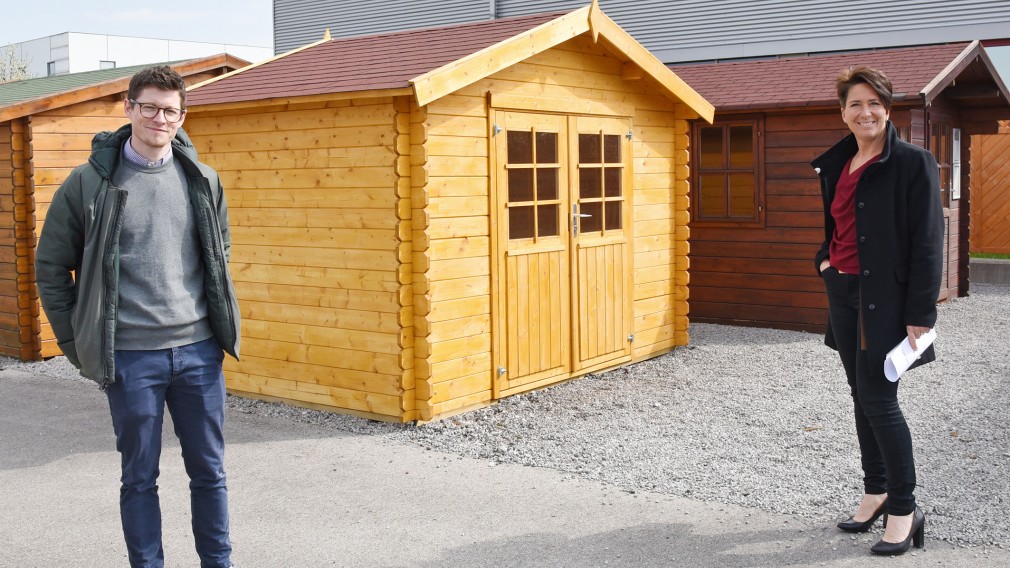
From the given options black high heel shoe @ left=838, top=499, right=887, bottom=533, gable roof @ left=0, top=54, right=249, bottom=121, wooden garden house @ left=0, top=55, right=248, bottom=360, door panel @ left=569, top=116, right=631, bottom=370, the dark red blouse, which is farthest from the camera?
wooden garden house @ left=0, top=55, right=248, bottom=360

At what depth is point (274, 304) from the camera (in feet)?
27.4

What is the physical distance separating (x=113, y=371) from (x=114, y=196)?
0.64 m

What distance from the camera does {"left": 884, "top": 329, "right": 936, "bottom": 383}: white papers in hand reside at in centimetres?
468

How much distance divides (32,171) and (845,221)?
27.3ft

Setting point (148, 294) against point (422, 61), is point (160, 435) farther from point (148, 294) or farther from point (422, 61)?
point (422, 61)

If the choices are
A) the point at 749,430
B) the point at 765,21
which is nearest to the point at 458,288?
the point at 749,430

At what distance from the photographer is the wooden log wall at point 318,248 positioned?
7.55 metres

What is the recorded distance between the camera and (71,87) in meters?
11.9

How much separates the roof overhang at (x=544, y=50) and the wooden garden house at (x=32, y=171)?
5003 mm

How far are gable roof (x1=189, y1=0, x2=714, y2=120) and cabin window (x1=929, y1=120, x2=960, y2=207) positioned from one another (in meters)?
4.86

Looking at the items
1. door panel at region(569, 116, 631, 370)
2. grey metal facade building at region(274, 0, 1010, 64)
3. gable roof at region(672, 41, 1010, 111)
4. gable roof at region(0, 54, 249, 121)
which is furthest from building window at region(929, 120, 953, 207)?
gable roof at region(0, 54, 249, 121)

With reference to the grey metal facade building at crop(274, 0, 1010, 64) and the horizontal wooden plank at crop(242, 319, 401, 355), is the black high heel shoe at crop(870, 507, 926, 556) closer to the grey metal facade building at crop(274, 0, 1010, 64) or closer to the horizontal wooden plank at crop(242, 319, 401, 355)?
the horizontal wooden plank at crop(242, 319, 401, 355)

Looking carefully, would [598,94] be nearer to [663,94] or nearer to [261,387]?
[663,94]

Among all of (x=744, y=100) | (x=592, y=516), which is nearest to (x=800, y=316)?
(x=744, y=100)
